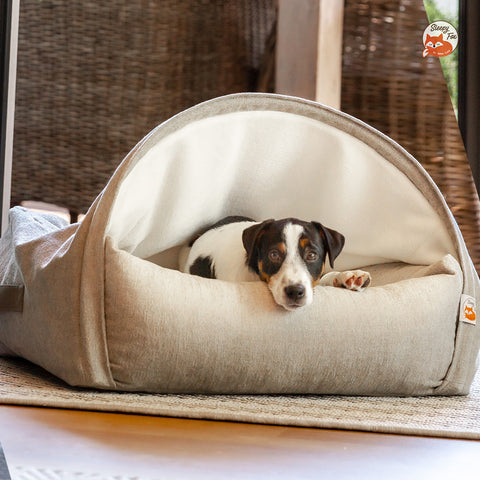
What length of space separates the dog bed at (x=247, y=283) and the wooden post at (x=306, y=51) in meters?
1.19

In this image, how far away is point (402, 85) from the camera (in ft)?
11.8

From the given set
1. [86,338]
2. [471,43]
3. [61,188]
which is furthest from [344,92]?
[86,338]

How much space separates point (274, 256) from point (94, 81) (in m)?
2.52

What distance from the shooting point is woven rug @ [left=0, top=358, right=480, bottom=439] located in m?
1.44

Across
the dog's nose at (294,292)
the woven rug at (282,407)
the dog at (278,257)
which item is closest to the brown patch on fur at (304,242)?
the dog at (278,257)

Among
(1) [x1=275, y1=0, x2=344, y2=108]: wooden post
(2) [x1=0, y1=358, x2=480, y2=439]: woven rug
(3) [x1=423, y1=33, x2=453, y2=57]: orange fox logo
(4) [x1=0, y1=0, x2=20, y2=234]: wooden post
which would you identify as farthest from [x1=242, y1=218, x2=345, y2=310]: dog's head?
(4) [x1=0, y1=0, x2=20, y2=234]: wooden post

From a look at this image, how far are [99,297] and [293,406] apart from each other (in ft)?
1.71

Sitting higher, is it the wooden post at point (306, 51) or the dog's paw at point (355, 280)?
the wooden post at point (306, 51)

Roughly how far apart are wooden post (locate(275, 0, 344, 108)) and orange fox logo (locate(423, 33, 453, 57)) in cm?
48

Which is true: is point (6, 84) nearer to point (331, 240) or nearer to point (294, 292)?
point (331, 240)

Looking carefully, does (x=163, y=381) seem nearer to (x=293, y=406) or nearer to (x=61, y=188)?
(x=293, y=406)

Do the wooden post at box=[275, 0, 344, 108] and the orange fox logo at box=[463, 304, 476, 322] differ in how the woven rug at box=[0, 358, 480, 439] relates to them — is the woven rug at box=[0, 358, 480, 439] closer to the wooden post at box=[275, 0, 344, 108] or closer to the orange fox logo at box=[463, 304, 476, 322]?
the orange fox logo at box=[463, 304, 476, 322]

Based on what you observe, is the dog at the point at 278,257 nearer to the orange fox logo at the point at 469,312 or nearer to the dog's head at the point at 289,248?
the dog's head at the point at 289,248

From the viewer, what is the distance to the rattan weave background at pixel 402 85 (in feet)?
11.7
